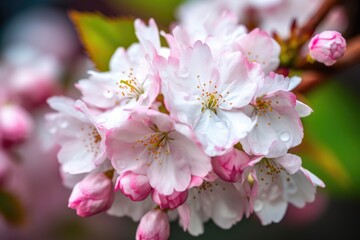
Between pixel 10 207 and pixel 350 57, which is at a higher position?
pixel 350 57

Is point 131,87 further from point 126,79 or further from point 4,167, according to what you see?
point 4,167

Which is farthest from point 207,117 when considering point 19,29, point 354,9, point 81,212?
point 19,29

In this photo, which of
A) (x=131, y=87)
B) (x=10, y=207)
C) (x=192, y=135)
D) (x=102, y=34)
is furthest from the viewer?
(x=10, y=207)

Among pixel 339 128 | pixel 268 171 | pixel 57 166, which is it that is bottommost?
pixel 57 166

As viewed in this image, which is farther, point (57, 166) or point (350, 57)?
point (57, 166)

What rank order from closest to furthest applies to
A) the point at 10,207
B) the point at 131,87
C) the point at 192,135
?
the point at 192,135 → the point at 131,87 → the point at 10,207

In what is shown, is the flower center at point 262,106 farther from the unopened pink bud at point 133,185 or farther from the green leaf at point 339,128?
the green leaf at point 339,128

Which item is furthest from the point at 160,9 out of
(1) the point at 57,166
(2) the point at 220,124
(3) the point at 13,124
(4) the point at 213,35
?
(2) the point at 220,124
